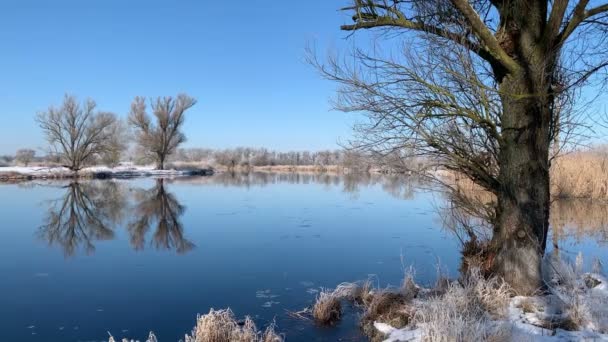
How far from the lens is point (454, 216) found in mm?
6949

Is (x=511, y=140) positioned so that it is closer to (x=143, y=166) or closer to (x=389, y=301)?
(x=389, y=301)

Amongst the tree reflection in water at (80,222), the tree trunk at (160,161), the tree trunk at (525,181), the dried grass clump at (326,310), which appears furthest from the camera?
the tree trunk at (160,161)

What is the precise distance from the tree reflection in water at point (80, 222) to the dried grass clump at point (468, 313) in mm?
7827

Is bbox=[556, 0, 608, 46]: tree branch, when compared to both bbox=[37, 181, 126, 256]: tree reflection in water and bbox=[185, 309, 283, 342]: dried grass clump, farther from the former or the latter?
Result: bbox=[37, 181, 126, 256]: tree reflection in water

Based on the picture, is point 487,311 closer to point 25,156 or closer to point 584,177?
point 584,177

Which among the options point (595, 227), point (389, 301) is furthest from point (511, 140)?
point (595, 227)

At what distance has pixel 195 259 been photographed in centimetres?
849

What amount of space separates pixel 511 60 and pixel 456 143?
149 cm

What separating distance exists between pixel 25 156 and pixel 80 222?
180ft

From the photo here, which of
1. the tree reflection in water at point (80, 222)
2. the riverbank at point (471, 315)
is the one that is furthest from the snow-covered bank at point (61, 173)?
the riverbank at point (471, 315)

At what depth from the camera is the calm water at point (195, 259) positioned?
17.4ft

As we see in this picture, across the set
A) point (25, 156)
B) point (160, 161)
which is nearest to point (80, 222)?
point (160, 161)

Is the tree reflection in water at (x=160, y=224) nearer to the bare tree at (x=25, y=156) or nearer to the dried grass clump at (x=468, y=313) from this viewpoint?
the dried grass clump at (x=468, y=313)

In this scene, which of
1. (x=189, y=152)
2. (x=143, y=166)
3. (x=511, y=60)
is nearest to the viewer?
(x=511, y=60)
